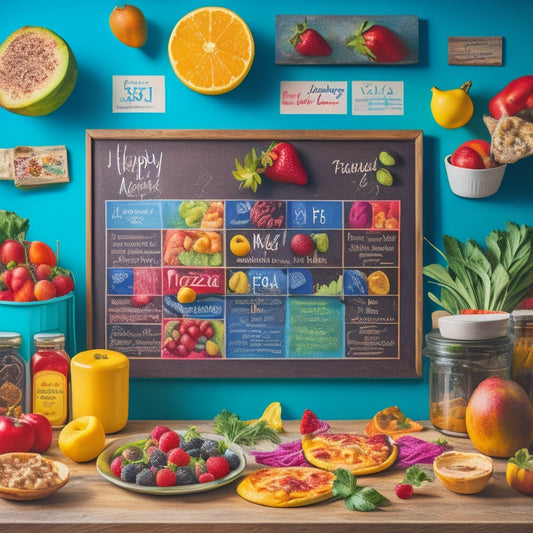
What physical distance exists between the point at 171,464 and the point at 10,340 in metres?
0.65

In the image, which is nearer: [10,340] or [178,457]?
[178,457]

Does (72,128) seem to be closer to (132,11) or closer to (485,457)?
(132,11)

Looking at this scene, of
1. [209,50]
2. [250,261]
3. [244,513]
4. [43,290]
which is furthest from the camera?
[250,261]

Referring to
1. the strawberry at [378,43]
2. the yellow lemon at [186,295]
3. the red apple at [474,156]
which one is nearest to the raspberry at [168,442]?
the yellow lemon at [186,295]

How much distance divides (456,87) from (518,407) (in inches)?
40.8

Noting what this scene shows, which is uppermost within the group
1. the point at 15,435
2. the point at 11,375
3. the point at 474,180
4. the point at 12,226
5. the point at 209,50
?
the point at 209,50

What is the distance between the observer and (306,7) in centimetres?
207

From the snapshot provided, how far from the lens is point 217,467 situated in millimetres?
1503

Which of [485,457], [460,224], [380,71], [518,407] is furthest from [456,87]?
[485,457]

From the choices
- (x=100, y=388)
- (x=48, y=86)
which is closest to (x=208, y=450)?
(x=100, y=388)

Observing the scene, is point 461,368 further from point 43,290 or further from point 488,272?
point 43,290

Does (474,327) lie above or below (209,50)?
below

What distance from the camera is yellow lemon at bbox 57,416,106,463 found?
164cm

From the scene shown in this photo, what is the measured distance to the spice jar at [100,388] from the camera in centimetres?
184
